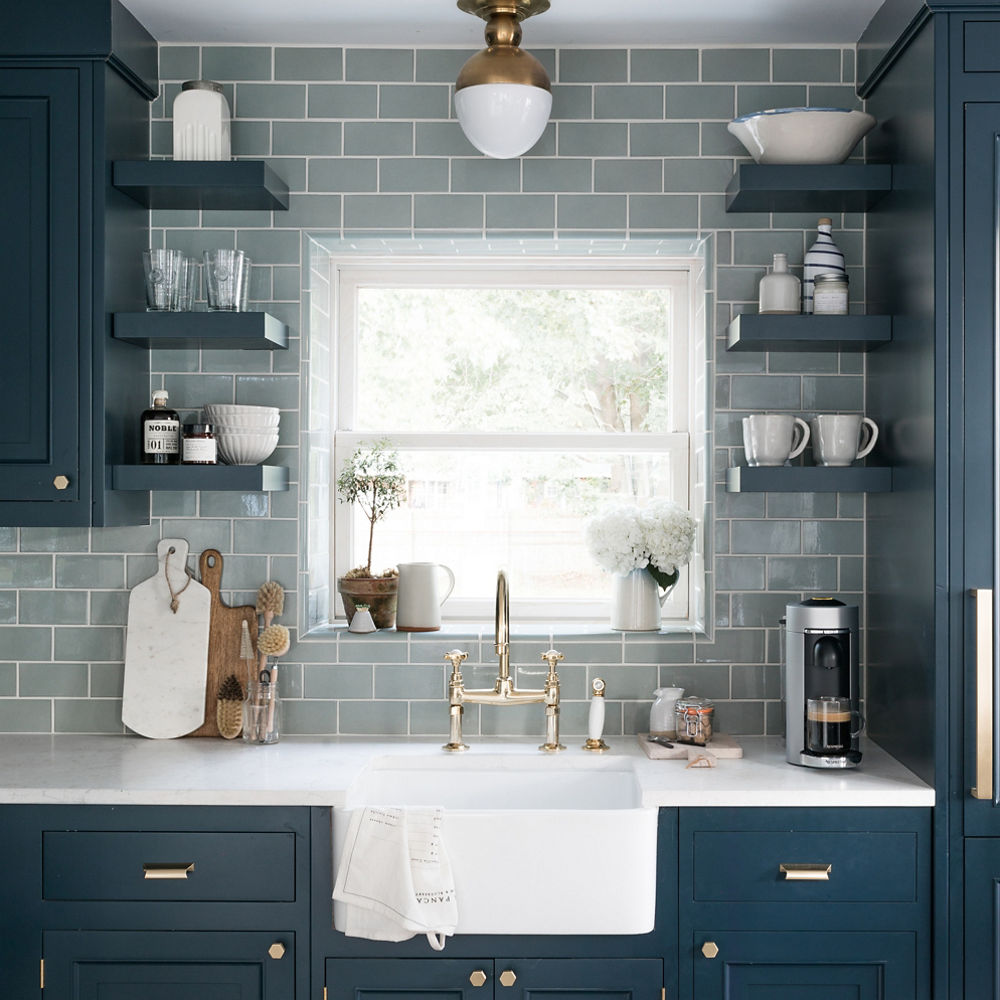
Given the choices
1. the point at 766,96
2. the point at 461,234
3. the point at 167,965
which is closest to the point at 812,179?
the point at 766,96

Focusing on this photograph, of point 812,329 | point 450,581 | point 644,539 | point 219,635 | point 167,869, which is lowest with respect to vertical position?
point 167,869

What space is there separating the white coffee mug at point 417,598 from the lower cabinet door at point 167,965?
2.76 ft

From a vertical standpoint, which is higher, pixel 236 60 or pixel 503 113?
pixel 236 60

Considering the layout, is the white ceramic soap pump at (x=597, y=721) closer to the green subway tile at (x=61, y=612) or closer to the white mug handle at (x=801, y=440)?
the white mug handle at (x=801, y=440)

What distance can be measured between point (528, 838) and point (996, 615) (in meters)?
1.07

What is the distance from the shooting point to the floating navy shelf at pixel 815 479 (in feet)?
7.61

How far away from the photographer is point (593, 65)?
2568 millimetres

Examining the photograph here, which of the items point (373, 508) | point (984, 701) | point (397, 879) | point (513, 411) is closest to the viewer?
point (397, 879)

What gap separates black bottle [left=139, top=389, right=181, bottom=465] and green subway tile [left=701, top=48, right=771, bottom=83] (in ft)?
5.27

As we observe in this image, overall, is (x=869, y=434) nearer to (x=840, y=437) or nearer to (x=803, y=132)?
(x=840, y=437)

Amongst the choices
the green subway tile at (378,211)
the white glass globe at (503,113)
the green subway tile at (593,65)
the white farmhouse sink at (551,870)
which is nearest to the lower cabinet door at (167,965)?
the white farmhouse sink at (551,870)

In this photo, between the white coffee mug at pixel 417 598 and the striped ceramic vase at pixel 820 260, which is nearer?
the striped ceramic vase at pixel 820 260

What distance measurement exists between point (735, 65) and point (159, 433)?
1735 mm

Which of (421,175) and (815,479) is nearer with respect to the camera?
(815,479)
